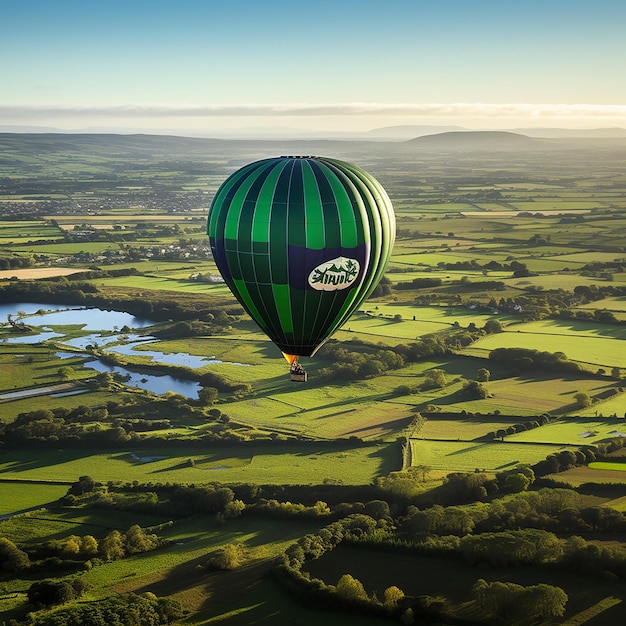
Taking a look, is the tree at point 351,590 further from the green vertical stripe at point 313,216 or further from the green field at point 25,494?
the green field at point 25,494

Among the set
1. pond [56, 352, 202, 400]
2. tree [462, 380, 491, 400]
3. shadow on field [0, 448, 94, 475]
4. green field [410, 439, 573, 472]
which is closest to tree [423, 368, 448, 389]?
tree [462, 380, 491, 400]

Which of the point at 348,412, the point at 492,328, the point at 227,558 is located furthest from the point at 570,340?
the point at 227,558

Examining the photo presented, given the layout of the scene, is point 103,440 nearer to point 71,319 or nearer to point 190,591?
point 190,591

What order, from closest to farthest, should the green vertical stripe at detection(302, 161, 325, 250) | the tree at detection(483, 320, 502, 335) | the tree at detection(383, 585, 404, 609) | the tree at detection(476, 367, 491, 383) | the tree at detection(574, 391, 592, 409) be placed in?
the green vertical stripe at detection(302, 161, 325, 250) < the tree at detection(383, 585, 404, 609) < the tree at detection(574, 391, 592, 409) < the tree at detection(476, 367, 491, 383) < the tree at detection(483, 320, 502, 335)

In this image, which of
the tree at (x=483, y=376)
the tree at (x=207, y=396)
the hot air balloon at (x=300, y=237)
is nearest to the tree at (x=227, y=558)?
the hot air balloon at (x=300, y=237)

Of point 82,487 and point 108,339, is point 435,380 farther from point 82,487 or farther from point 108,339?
point 108,339

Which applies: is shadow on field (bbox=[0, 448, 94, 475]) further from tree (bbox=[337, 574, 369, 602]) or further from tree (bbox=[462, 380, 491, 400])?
tree (bbox=[462, 380, 491, 400])
